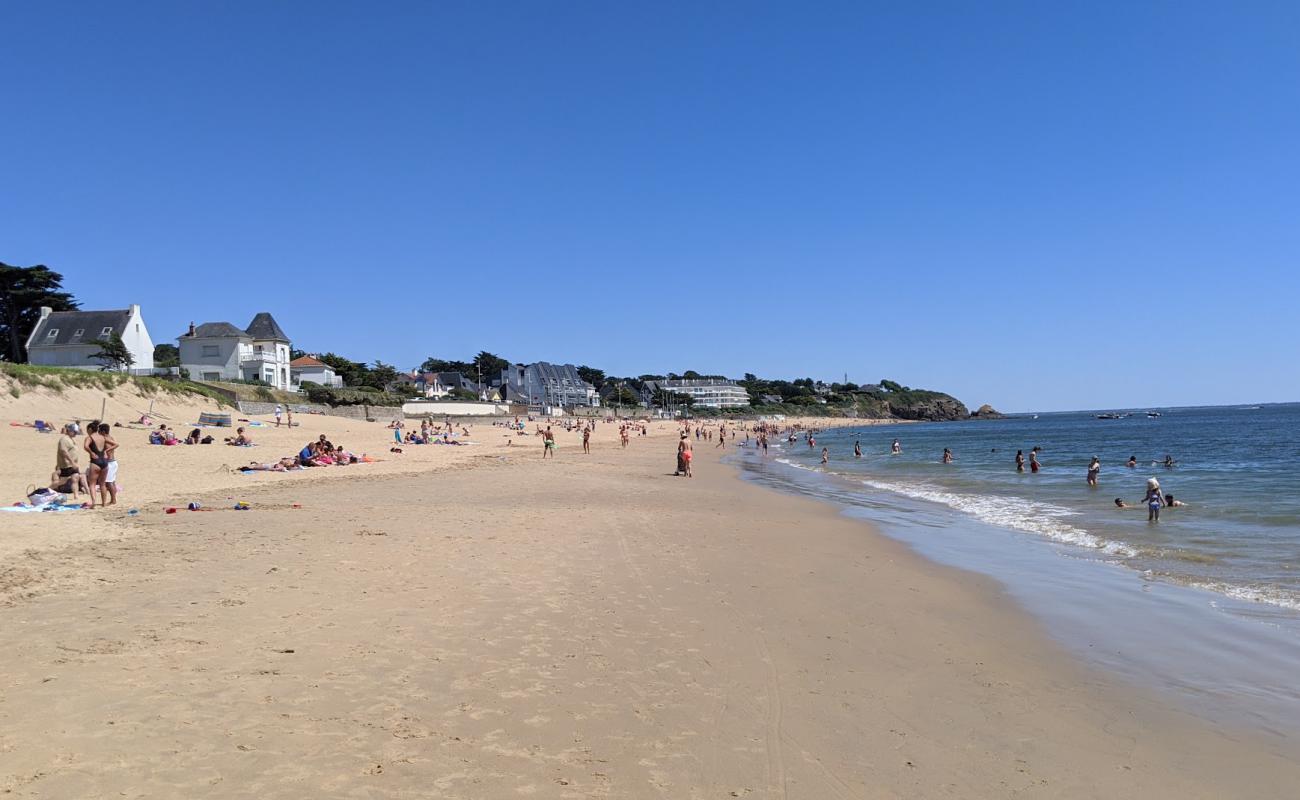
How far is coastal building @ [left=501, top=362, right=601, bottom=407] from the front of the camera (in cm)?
12762

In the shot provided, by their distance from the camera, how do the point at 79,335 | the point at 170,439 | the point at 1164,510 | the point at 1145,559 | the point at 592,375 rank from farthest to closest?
the point at 592,375, the point at 79,335, the point at 170,439, the point at 1164,510, the point at 1145,559

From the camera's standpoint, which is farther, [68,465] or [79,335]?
[79,335]

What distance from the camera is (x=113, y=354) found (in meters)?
47.9

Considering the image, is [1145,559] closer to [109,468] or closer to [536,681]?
[536,681]

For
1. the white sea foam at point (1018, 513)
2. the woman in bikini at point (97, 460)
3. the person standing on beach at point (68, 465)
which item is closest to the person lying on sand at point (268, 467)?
the person standing on beach at point (68, 465)

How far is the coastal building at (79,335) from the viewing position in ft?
168

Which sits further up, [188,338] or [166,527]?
[188,338]

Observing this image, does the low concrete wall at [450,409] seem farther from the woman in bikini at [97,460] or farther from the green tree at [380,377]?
the woman in bikini at [97,460]

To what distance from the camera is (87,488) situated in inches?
545

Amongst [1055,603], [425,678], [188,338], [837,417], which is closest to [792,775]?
[425,678]

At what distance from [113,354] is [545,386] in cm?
8750

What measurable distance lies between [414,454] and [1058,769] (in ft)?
96.1

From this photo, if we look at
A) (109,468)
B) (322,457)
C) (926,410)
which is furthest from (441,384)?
(926,410)

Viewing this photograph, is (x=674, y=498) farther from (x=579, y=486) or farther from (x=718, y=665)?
(x=718, y=665)
